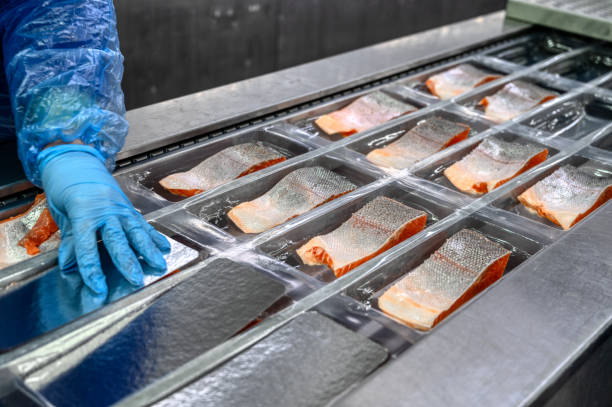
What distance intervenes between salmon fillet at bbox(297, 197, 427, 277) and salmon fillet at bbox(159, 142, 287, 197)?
379 mm

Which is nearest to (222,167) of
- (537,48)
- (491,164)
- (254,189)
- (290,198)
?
(254,189)

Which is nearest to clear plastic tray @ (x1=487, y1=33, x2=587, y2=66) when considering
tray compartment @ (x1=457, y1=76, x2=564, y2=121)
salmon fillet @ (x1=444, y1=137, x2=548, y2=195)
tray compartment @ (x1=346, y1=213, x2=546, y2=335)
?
tray compartment @ (x1=457, y1=76, x2=564, y2=121)

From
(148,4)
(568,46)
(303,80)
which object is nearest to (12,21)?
(303,80)

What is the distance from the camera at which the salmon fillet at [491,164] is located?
6.47 ft

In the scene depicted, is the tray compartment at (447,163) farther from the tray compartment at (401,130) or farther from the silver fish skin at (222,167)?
the silver fish skin at (222,167)

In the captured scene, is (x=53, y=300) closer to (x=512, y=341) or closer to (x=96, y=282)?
(x=96, y=282)

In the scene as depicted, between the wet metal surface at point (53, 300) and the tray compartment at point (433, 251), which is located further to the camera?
the tray compartment at point (433, 251)

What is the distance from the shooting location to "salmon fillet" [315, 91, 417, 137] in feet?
7.34

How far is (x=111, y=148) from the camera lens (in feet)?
5.75

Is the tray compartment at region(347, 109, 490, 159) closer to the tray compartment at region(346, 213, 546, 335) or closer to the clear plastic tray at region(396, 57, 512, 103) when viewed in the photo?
the clear plastic tray at region(396, 57, 512, 103)

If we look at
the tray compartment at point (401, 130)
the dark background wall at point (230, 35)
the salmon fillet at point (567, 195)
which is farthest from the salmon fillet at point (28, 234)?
the dark background wall at point (230, 35)

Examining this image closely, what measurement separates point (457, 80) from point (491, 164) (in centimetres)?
73

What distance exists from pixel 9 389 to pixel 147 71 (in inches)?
109

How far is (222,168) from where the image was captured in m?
1.92
